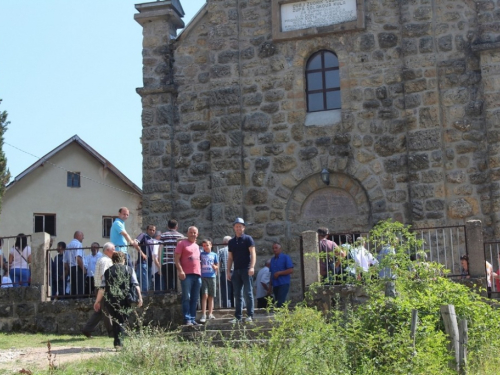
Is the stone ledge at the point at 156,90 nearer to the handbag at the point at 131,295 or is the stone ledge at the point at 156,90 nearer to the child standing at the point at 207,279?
the child standing at the point at 207,279

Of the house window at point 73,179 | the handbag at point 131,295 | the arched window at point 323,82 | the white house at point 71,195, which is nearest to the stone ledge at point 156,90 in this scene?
the arched window at point 323,82

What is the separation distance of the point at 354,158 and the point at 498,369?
25.8 ft

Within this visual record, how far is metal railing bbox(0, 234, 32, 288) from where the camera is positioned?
53.3ft

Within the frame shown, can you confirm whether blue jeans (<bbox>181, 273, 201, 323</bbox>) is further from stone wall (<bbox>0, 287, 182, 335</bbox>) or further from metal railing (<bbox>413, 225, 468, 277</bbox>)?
metal railing (<bbox>413, 225, 468, 277</bbox>)

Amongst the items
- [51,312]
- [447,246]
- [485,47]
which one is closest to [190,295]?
[51,312]

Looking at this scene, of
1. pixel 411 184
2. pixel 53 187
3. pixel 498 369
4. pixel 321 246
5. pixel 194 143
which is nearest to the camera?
pixel 498 369

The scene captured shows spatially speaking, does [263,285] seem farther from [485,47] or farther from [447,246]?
[485,47]

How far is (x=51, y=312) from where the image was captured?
15719 millimetres

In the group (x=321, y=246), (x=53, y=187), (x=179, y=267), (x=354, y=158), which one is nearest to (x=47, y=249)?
(x=179, y=267)

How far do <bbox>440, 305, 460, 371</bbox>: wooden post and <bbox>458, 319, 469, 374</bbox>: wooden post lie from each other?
3.3 inches

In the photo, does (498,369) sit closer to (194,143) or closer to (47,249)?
(47,249)

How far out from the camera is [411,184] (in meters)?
17.2

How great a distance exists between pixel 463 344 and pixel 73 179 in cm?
2934

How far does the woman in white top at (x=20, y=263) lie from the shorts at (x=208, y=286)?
151 inches
